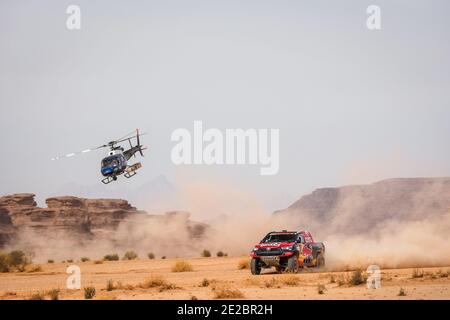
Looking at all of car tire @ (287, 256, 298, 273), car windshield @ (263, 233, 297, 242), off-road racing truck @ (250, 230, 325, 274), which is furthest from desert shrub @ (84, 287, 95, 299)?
car windshield @ (263, 233, 297, 242)

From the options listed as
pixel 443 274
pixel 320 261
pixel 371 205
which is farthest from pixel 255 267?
pixel 371 205

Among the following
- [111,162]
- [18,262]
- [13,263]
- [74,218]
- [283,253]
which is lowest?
[18,262]

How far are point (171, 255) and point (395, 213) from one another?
41.4 metres

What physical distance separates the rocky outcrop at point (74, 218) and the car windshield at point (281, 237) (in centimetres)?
10057

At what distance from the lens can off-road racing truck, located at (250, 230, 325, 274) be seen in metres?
32.8

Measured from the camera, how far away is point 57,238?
132750 mm

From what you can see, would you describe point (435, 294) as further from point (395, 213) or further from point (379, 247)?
point (395, 213)

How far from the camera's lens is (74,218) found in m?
138

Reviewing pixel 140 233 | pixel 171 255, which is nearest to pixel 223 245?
pixel 171 255

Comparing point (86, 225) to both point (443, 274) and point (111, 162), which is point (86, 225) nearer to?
point (111, 162)

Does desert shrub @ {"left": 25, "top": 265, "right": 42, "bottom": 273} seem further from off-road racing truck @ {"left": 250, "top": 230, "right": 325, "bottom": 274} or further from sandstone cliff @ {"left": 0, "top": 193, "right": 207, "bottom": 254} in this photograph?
sandstone cliff @ {"left": 0, "top": 193, "right": 207, "bottom": 254}

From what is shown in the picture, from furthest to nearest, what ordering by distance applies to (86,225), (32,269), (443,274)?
(86,225) < (32,269) < (443,274)

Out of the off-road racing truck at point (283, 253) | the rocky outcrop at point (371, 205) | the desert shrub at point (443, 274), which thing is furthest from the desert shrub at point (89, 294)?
the rocky outcrop at point (371, 205)

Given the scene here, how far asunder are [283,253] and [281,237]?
1.64 meters
